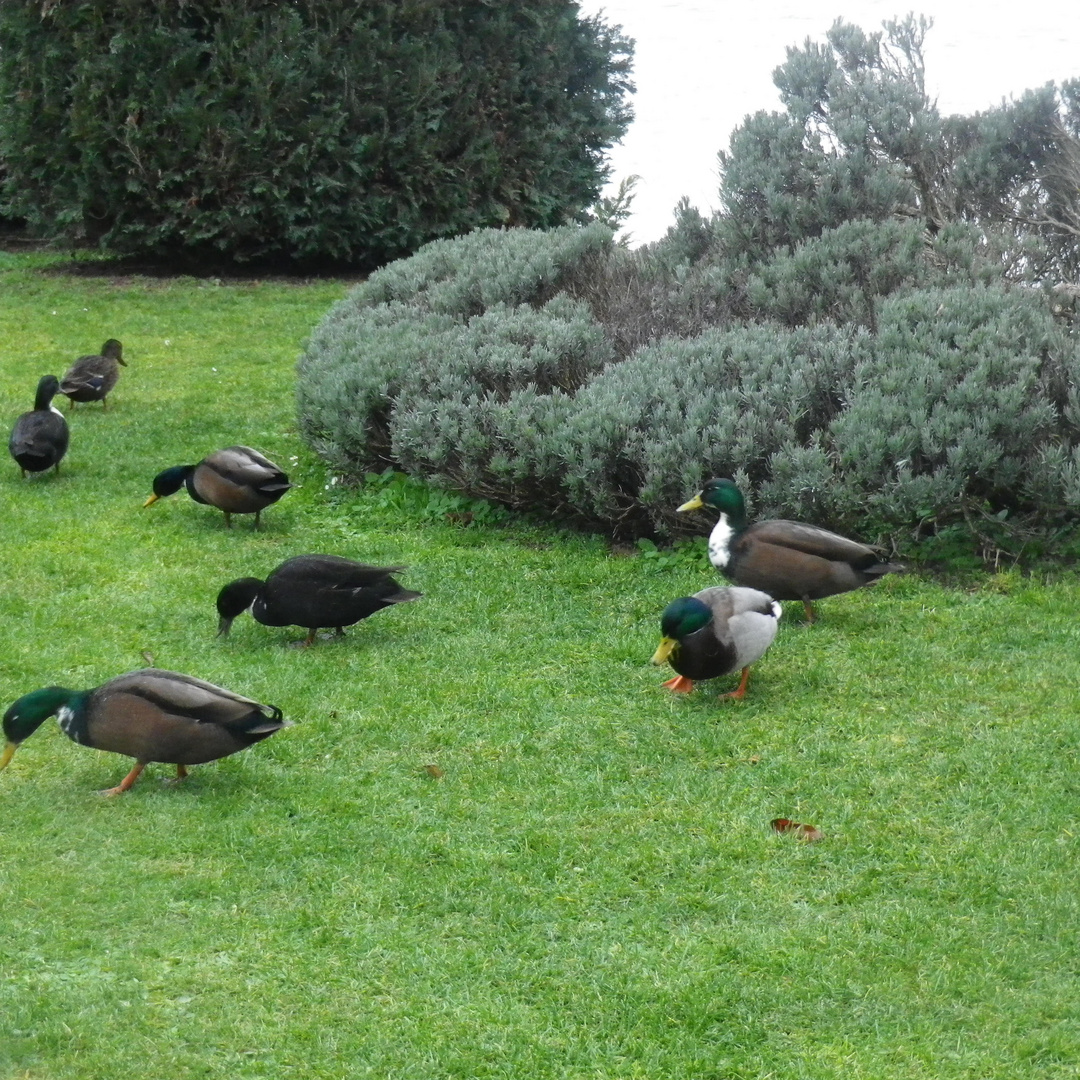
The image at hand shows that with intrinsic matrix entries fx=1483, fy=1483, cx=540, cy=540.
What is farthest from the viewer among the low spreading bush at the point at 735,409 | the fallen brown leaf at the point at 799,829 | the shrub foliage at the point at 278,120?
the shrub foliage at the point at 278,120

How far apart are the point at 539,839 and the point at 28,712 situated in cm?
208

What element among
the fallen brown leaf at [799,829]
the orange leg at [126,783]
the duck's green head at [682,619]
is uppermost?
the duck's green head at [682,619]

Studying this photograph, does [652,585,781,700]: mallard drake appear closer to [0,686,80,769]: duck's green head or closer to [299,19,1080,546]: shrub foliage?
[299,19,1080,546]: shrub foliage

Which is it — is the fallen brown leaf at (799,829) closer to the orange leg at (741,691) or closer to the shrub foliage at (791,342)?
the orange leg at (741,691)

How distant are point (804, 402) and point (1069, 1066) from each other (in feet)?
16.4

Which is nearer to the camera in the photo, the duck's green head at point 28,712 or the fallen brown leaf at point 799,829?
the fallen brown leaf at point 799,829

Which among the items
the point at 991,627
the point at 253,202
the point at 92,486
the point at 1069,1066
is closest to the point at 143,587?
the point at 92,486

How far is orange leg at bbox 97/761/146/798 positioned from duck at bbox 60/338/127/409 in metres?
6.41

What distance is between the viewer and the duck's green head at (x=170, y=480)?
940cm

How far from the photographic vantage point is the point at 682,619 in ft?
21.3

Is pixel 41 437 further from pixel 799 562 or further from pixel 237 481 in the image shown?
pixel 799 562

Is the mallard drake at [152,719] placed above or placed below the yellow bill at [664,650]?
below

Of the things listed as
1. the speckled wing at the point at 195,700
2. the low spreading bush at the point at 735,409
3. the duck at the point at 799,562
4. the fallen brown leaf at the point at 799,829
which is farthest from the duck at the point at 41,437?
the fallen brown leaf at the point at 799,829

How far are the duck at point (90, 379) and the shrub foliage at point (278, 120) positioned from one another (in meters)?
5.11
